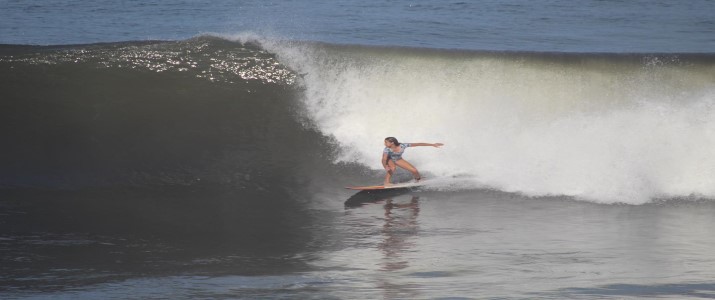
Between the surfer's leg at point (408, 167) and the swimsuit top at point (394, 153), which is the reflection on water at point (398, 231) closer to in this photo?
the surfer's leg at point (408, 167)

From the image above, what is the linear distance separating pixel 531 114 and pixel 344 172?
3.12 metres

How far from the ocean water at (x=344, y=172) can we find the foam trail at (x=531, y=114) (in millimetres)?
34

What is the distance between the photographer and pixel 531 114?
579 inches

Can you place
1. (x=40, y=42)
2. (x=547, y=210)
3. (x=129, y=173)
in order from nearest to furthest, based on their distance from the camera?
1. (x=547, y=210)
2. (x=129, y=173)
3. (x=40, y=42)

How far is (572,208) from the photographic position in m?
11.4

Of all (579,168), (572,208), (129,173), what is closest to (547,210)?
(572,208)

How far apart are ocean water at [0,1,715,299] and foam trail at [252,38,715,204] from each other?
0.03 meters

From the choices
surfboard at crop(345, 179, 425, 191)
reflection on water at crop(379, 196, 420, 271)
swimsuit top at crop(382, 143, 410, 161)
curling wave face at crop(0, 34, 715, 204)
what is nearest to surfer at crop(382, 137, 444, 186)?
swimsuit top at crop(382, 143, 410, 161)

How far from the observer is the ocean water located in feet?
26.4

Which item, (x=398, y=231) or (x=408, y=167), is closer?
(x=398, y=231)

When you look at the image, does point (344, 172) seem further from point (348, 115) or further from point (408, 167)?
point (348, 115)

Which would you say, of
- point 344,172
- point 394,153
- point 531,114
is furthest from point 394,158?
point 531,114

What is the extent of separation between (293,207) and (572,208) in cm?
322

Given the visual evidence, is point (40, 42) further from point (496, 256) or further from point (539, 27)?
point (496, 256)
